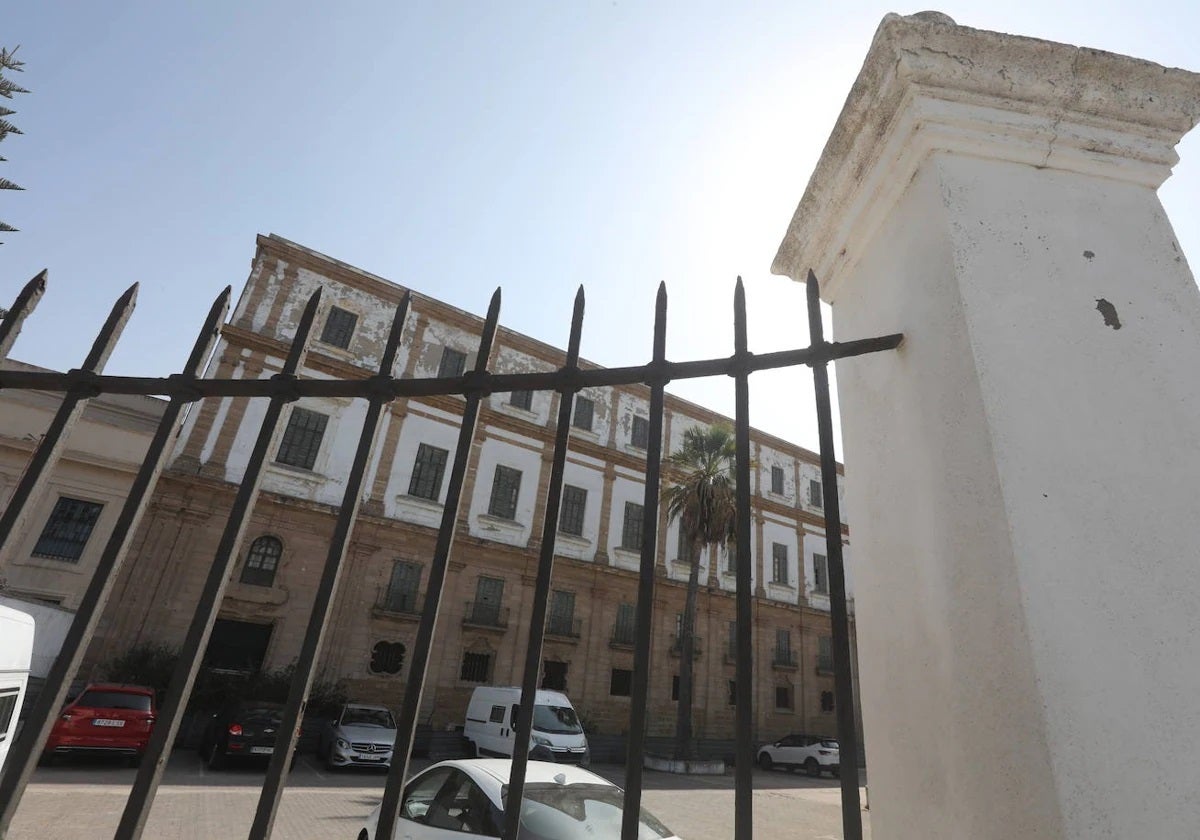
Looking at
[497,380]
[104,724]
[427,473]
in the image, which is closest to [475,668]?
[427,473]

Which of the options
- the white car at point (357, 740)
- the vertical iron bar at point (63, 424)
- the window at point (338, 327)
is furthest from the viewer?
the window at point (338, 327)

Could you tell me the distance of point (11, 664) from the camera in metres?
6.01

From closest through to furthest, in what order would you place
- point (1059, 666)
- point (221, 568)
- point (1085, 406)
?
1. point (1059, 666)
2. point (1085, 406)
3. point (221, 568)

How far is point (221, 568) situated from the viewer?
1.45 metres

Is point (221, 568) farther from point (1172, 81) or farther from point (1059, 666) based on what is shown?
point (1172, 81)

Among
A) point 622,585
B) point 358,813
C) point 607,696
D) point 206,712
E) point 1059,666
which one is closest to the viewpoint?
point 1059,666

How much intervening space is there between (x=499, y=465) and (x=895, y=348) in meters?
20.2

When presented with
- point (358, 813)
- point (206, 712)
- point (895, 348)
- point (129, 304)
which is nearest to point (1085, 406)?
point (895, 348)

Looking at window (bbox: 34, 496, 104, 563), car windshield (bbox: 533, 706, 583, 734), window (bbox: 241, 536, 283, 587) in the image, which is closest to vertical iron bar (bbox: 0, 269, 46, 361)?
car windshield (bbox: 533, 706, 583, 734)

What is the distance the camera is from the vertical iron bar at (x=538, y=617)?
1.29 meters

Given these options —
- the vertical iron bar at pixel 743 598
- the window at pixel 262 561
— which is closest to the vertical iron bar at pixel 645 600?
the vertical iron bar at pixel 743 598

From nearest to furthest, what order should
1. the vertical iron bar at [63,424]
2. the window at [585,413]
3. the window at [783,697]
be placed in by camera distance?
the vertical iron bar at [63,424] < the window at [585,413] < the window at [783,697]

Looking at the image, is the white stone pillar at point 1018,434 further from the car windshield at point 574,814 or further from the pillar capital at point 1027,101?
the car windshield at point 574,814

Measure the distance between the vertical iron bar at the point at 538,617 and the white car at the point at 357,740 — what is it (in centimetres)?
1290
